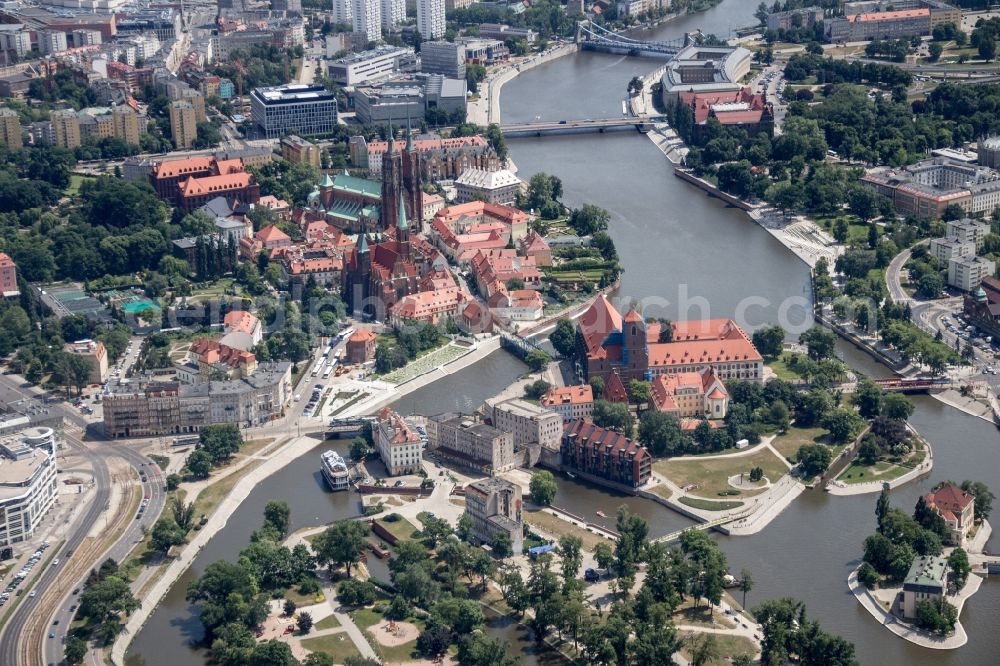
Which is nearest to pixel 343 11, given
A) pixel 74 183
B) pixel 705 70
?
pixel 705 70

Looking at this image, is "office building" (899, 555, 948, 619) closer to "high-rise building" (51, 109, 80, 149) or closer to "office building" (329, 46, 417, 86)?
"high-rise building" (51, 109, 80, 149)

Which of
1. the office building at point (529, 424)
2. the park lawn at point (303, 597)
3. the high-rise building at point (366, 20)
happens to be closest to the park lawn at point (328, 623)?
the park lawn at point (303, 597)

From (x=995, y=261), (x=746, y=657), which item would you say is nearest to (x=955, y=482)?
(x=746, y=657)

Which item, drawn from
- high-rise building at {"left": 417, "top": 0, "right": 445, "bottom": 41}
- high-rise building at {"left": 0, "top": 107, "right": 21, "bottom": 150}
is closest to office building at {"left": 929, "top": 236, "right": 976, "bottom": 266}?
high-rise building at {"left": 0, "top": 107, "right": 21, "bottom": 150}

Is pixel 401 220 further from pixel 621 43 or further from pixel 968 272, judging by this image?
pixel 621 43

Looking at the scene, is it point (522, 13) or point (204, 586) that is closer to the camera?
point (204, 586)

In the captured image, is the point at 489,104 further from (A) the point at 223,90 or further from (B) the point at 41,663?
(B) the point at 41,663
